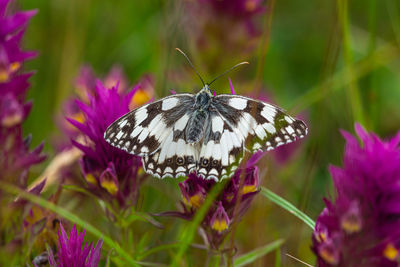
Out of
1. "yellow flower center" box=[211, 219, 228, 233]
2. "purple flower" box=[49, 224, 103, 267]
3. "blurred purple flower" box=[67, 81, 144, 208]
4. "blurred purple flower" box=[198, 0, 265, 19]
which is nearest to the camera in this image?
"purple flower" box=[49, 224, 103, 267]

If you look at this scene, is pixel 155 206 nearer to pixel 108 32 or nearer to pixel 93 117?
pixel 93 117

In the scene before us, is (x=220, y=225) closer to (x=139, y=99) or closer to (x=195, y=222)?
(x=195, y=222)

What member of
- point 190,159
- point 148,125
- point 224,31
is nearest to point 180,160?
point 190,159

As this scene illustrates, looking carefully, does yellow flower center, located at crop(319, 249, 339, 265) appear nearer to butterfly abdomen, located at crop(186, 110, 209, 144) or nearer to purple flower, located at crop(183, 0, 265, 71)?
butterfly abdomen, located at crop(186, 110, 209, 144)

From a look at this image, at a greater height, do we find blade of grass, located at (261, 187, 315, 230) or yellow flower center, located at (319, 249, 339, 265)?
blade of grass, located at (261, 187, 315, 230)

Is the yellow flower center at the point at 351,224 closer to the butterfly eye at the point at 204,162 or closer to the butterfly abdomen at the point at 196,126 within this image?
the butterfly eye at the point at 204,162

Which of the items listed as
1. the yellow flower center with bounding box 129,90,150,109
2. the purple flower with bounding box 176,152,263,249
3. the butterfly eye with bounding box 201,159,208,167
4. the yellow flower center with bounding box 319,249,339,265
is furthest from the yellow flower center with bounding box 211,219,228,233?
the yellow flower center with bounding box 129,90,150,109

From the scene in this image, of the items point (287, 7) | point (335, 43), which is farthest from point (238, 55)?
point (287, 7)
